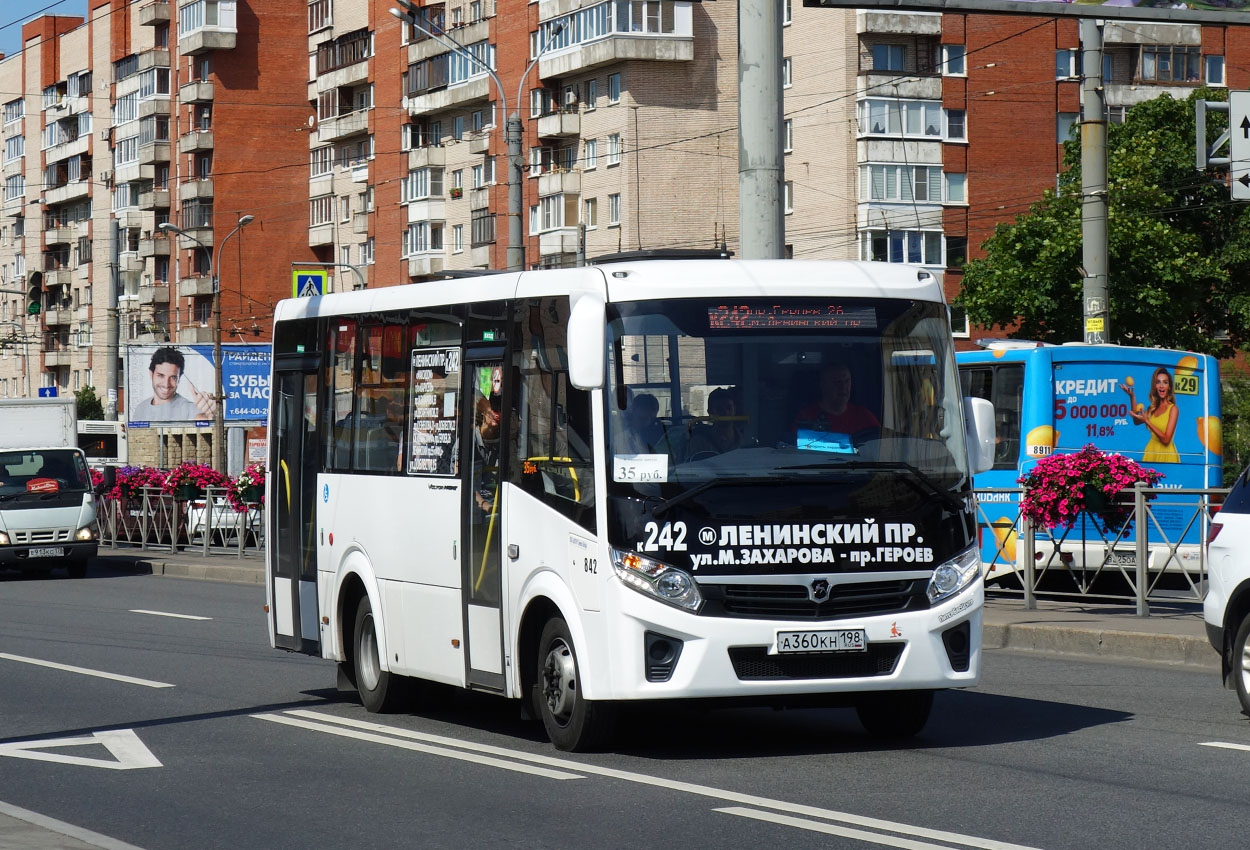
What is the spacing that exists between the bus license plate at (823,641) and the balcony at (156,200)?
93384 mm

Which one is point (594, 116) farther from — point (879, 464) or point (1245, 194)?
point (879, 464)

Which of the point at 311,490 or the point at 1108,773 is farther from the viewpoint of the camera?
the point at 311,490

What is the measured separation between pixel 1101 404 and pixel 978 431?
42.5 ft

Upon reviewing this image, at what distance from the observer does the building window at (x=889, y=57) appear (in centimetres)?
6331

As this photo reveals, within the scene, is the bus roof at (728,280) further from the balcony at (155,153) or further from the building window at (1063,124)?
the balcony at (155,153)

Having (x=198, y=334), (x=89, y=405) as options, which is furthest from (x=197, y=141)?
(x=89, y=405)

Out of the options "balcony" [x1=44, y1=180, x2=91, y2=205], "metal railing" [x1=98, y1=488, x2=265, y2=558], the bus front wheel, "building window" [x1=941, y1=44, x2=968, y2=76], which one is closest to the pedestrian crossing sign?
"metal railing" [x1=98, y1=488, x2=265, y2=558]

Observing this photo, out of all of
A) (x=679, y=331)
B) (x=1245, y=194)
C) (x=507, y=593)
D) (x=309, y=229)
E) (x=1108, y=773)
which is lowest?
(x=1108, y=773)

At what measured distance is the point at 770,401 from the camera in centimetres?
989

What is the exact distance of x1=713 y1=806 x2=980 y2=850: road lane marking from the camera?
735 cm

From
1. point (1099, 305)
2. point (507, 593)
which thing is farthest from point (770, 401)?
point (1099, 305)

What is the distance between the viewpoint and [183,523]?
3494 cm

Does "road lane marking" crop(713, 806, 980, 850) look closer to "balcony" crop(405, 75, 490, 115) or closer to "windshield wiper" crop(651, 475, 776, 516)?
"windshield wiper" crop(651, 475, 776, 516)

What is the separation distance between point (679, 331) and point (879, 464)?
1.18 metres
